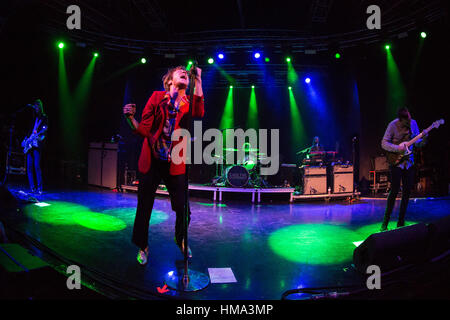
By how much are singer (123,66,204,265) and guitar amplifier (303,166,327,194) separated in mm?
5618

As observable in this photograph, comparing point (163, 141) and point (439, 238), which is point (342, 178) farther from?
point (163, 141)

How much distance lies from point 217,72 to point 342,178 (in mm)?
5953

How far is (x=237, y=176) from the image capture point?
7.73 m

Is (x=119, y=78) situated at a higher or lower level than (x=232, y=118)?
higher

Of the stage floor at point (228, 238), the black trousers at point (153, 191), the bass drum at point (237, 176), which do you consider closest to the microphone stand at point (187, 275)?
the stage floor at point (228, 238)

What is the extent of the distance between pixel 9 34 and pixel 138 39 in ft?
11.7

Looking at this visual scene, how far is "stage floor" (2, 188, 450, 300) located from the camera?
271 cm

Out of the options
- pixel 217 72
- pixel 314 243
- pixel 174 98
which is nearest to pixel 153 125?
pixel 174 98

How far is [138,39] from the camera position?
8.99 m

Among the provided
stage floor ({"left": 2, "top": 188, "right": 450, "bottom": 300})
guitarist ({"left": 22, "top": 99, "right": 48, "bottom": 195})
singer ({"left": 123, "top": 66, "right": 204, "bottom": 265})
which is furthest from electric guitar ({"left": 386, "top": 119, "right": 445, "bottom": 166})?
guitarist ({"left": 22, "top": 99, "right": 48, "bottom": 195})

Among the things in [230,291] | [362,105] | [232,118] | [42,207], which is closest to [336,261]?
[230,291]

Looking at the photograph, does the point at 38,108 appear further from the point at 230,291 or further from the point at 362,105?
the point at 362,105

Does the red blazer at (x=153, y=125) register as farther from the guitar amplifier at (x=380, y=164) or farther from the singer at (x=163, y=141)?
the guitar amplifier at (x=380, y=164)

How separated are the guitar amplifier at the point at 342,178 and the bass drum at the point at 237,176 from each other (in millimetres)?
2523
